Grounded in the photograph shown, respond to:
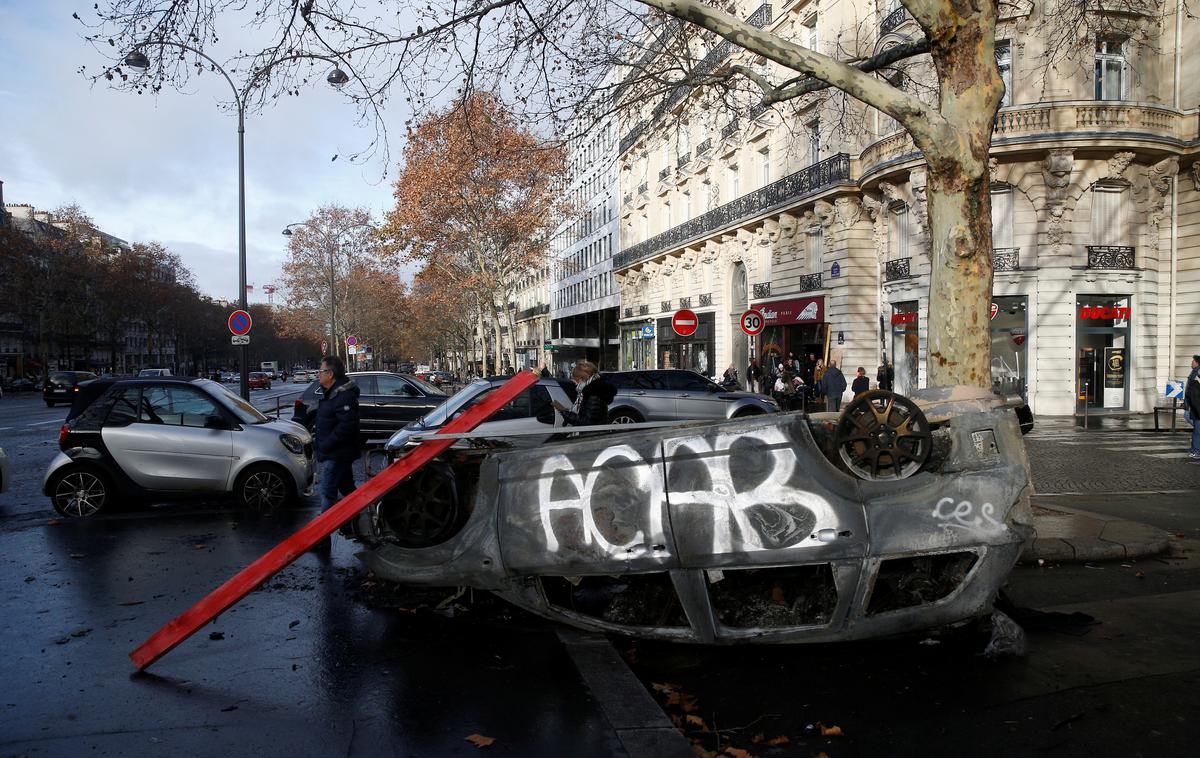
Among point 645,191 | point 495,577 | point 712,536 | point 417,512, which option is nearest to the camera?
point 712,536

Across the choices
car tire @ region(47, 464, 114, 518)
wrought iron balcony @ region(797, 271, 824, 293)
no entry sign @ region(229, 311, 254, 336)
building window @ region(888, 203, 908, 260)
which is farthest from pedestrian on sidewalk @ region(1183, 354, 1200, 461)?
no entry sign @ region(229, 311, 254, 336)

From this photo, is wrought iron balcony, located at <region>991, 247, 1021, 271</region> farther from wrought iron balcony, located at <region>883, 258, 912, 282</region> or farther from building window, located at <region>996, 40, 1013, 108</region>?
building window, located at <region>996, 40, 1013, 108</region>

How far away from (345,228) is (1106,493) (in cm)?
5432

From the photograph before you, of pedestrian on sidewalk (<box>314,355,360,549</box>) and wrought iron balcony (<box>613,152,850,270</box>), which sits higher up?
wrought iron balcony (<box>613,152,850,270</box>)

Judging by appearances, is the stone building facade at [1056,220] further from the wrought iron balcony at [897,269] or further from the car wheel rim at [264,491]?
the car wheel rim at [264,491]

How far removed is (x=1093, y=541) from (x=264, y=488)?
884cm

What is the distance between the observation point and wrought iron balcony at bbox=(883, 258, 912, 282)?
82.4 feet

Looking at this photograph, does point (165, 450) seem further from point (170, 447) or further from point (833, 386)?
point (833, 386)

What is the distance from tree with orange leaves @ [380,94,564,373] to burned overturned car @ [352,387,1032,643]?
92.9ft

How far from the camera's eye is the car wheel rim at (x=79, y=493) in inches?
349

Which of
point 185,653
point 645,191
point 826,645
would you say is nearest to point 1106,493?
point 826,645

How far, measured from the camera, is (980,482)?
4258mm

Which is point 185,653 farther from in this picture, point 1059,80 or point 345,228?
point 345,228

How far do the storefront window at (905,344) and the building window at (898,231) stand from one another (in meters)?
1.72
